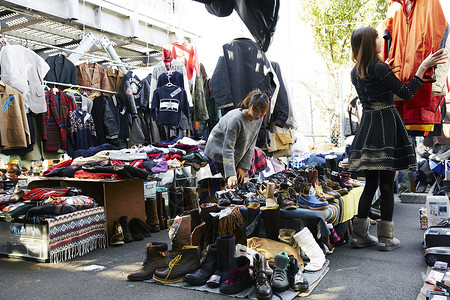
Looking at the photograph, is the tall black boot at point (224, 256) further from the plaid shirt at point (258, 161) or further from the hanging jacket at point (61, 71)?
the hanging jacket at point (61, 71)

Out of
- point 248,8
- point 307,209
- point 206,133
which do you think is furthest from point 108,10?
point 248,8

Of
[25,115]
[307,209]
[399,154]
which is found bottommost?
[307,209]

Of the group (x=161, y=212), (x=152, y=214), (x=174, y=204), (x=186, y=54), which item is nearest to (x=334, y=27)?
(x=186, y=54)

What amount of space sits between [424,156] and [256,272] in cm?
491

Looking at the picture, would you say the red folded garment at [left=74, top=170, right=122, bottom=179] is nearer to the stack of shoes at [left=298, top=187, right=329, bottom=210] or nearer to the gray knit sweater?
the gray knit sweater

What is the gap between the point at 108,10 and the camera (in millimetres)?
7438

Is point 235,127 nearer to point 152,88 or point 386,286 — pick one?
point 386,286

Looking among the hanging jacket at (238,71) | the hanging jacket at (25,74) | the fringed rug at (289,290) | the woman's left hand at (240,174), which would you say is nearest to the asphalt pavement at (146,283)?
the fringed rug at (289,290)

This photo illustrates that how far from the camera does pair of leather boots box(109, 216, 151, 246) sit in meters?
3.70

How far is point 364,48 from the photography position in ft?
9.08

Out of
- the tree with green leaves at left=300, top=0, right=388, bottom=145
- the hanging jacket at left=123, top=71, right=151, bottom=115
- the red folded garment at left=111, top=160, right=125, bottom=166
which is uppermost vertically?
the tree with green leaves at left=300, top=0, right=388, bottom=145

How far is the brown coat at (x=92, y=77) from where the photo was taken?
577 cm

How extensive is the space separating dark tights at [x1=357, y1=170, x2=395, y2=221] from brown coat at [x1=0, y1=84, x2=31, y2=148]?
3804 millimetres

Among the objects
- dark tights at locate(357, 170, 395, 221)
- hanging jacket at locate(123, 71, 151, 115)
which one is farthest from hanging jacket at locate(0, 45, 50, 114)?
dark tights at locate(357, 170, 395, 221)
